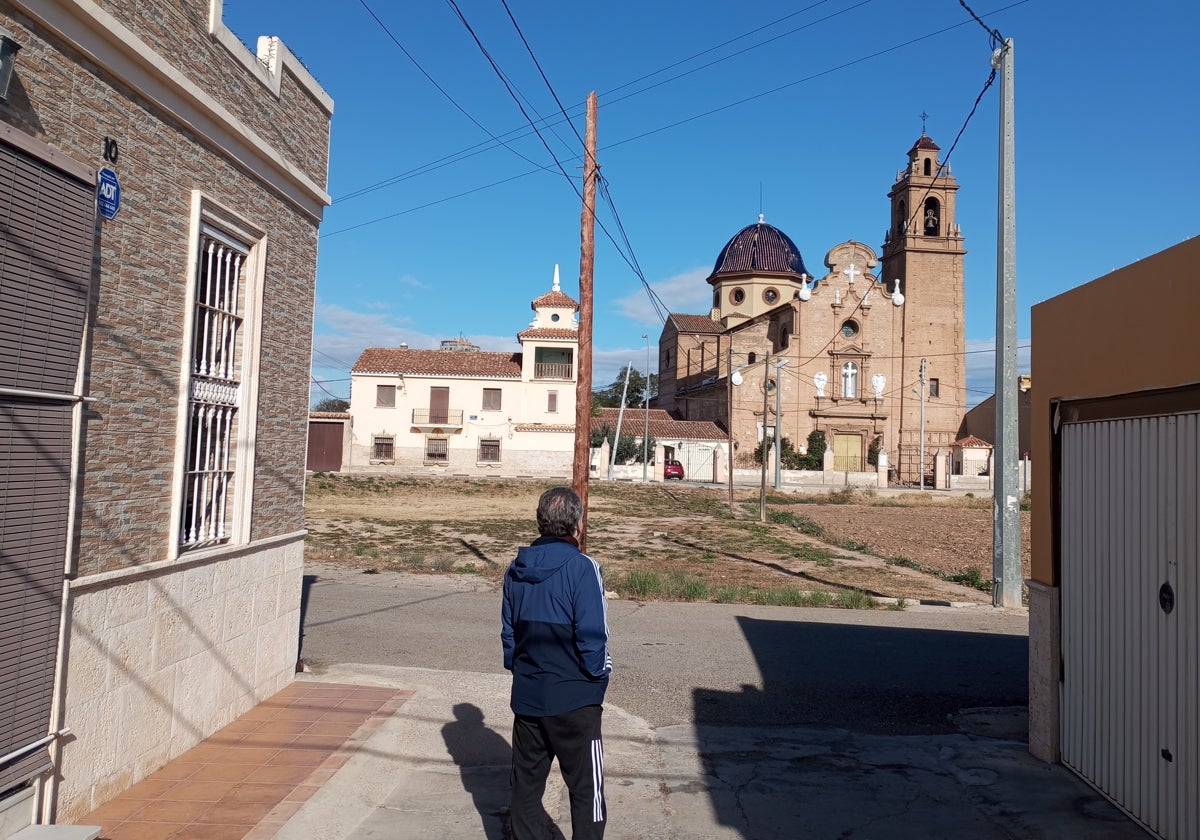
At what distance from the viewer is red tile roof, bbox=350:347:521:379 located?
5591 centimetres

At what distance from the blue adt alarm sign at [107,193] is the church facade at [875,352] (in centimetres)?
5082

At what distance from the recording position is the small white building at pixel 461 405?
55.2 meters

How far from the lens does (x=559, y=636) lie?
12.5 ft

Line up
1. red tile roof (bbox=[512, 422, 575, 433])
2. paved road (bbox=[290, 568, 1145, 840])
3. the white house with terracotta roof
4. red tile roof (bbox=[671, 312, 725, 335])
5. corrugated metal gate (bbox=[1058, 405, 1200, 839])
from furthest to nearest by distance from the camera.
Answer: red tile roof (bbox=[671, 312, 725, 335]), red tile roof (bbox=[512, 422, 575, 433]), the white house with terracotta roof, paved road (bbox=[290, 568, 1145, 840]), corrugated metal gate (bbox=[1058, 405, 1200, 839])

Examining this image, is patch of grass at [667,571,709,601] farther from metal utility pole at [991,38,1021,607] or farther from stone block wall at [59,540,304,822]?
stone block wall at [59,540,304,822]

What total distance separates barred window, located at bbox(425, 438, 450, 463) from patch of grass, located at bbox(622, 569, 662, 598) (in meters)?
42.7

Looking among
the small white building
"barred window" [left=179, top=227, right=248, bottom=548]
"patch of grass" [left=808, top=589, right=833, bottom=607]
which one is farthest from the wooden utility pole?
the small white building

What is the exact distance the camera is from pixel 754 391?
55.1m

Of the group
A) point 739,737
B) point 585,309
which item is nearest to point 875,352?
point 585,309

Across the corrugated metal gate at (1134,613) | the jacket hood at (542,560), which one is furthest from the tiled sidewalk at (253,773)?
the corrugated metal gate at (1134,613)

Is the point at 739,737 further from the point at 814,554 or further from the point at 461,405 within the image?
the point at 461,405

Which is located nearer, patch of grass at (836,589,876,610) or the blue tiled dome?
patch of grass at (836,589,876,610)

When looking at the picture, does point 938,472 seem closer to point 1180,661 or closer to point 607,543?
point 607,543

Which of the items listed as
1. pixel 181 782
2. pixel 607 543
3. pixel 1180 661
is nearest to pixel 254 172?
pixel 181 782
